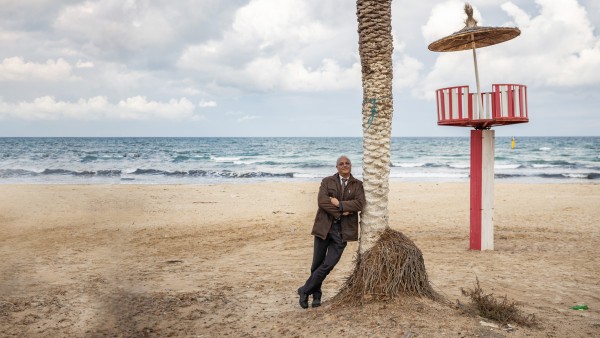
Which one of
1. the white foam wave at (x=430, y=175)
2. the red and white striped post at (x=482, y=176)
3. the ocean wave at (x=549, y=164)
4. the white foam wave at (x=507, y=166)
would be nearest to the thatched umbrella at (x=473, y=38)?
the red and white striped post at (x=482, y=176)

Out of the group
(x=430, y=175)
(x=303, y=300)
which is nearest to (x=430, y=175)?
(x=430, y=175)

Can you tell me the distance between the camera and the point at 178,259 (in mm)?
9852

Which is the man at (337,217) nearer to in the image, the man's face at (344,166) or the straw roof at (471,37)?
the man's face at (344,166)

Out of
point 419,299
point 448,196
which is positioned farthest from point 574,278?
point 448,196

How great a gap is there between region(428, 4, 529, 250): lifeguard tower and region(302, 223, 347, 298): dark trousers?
13.2ft

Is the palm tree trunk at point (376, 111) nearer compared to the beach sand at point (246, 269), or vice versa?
the beach sand at point (246, 269)

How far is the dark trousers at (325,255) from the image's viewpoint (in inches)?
238

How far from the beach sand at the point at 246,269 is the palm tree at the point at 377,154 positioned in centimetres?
39

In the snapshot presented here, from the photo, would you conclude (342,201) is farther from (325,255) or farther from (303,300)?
(303,300)

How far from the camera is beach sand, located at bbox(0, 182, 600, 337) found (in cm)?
584

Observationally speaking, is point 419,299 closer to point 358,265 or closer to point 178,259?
point 358,265

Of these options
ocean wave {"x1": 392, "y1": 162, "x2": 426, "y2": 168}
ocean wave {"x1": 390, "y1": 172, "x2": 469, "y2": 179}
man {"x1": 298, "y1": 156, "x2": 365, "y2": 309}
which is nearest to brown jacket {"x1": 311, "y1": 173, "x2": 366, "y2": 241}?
man {"x1": 298, "y1": 156, "x2": 365, "y2": 309}

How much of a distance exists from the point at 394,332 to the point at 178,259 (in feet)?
18.7

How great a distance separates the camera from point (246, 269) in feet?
29.6
